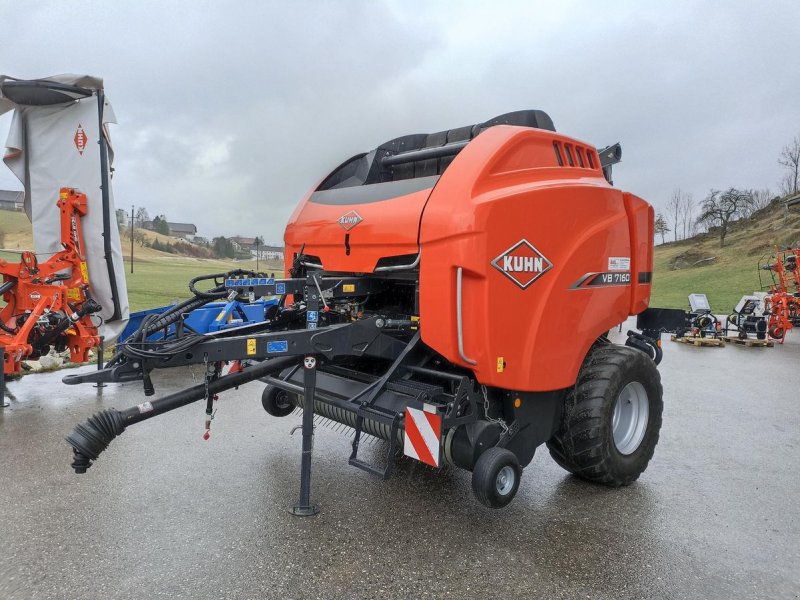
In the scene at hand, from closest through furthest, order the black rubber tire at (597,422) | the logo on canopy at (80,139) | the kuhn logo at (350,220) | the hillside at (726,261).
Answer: the black rubber tire at (597,422)
the kuhn logo at (350,220)
the logo on canopy at (80,139)
the hillside at (726,261)

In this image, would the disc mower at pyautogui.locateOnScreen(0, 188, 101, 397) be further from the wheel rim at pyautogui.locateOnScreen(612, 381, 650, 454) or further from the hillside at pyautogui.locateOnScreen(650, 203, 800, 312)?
the hillside at pyautogui.locateOnScreen(650, 203, 800, 312)

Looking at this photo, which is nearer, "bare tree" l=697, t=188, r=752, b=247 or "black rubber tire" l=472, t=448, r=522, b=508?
"black rubber tire" l=472, t=448, r=522, b=508

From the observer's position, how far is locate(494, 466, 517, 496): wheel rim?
3.09 m

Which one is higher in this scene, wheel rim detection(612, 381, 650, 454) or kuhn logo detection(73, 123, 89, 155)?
kuhn logo detection(73, 123, 89, 155)

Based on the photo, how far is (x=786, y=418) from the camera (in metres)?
5.87

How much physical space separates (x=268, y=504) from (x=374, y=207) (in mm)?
2013

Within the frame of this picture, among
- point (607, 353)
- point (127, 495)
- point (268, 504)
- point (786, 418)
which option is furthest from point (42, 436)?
point (786, 418)

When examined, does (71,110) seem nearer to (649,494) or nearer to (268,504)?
(268,504)

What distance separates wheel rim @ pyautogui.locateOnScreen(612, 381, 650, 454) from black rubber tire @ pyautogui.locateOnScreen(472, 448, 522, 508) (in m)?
1.27

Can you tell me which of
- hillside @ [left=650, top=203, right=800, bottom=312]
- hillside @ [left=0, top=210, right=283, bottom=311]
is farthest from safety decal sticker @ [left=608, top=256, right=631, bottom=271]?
hillside @ [left=0, top=210, right=283, bottom=311]

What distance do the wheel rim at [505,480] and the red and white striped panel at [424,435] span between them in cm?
36

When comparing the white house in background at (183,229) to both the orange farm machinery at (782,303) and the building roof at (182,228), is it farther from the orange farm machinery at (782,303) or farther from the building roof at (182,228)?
the orange farm machinery at (782,303)

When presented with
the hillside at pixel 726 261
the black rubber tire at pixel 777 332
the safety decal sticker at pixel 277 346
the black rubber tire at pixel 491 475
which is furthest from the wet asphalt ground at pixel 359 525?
the hillside at pixel 726 261

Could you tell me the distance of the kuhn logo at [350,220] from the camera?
377 cm
